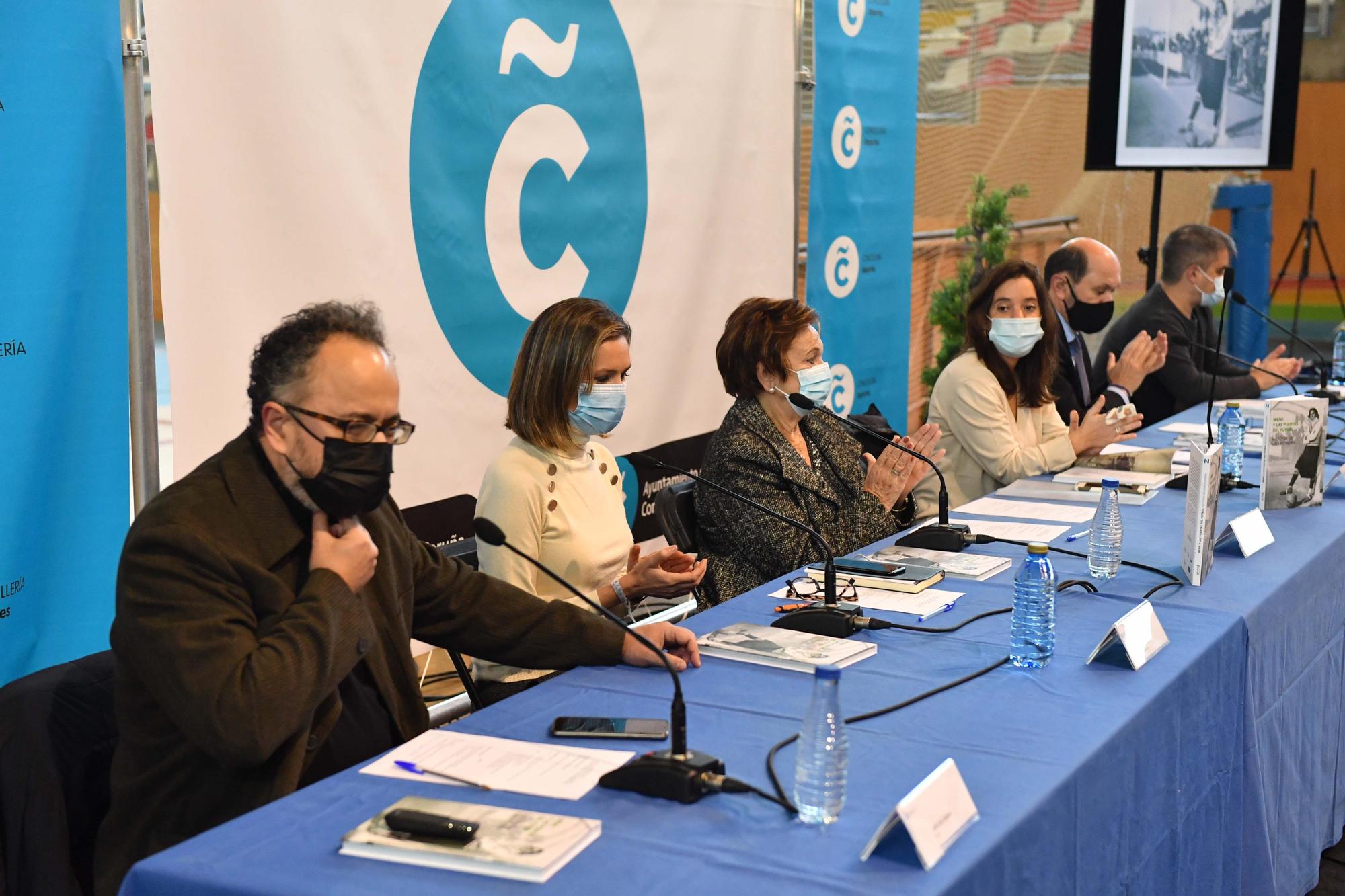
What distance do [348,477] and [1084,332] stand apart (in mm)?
3536

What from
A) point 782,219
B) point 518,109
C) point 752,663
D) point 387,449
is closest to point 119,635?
point 387,449

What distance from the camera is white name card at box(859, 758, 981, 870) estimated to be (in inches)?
50.0

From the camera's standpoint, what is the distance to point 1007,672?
1905mm

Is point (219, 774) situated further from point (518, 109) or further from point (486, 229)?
point (518, 109)

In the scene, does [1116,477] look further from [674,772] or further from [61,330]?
[61,330]

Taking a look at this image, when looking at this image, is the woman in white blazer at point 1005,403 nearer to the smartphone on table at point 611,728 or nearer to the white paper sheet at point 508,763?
the smartphone on table at point 611,728

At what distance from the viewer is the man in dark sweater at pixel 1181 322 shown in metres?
4.90

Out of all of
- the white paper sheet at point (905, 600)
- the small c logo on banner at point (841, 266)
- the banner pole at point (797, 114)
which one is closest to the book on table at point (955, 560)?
the white paper sheet at point (905, 600)

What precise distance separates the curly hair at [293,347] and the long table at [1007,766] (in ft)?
1.68

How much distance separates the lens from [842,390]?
4.92 m

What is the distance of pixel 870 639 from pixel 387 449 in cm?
85

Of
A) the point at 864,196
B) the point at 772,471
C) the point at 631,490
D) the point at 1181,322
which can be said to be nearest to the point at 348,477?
the point at 772,471

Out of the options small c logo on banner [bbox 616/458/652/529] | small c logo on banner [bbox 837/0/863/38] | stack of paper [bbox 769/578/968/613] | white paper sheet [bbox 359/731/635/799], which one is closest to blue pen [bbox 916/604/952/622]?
stack of paper [bbox 769/578/968/613]

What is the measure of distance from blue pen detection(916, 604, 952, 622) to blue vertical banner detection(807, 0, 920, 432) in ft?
8.47
